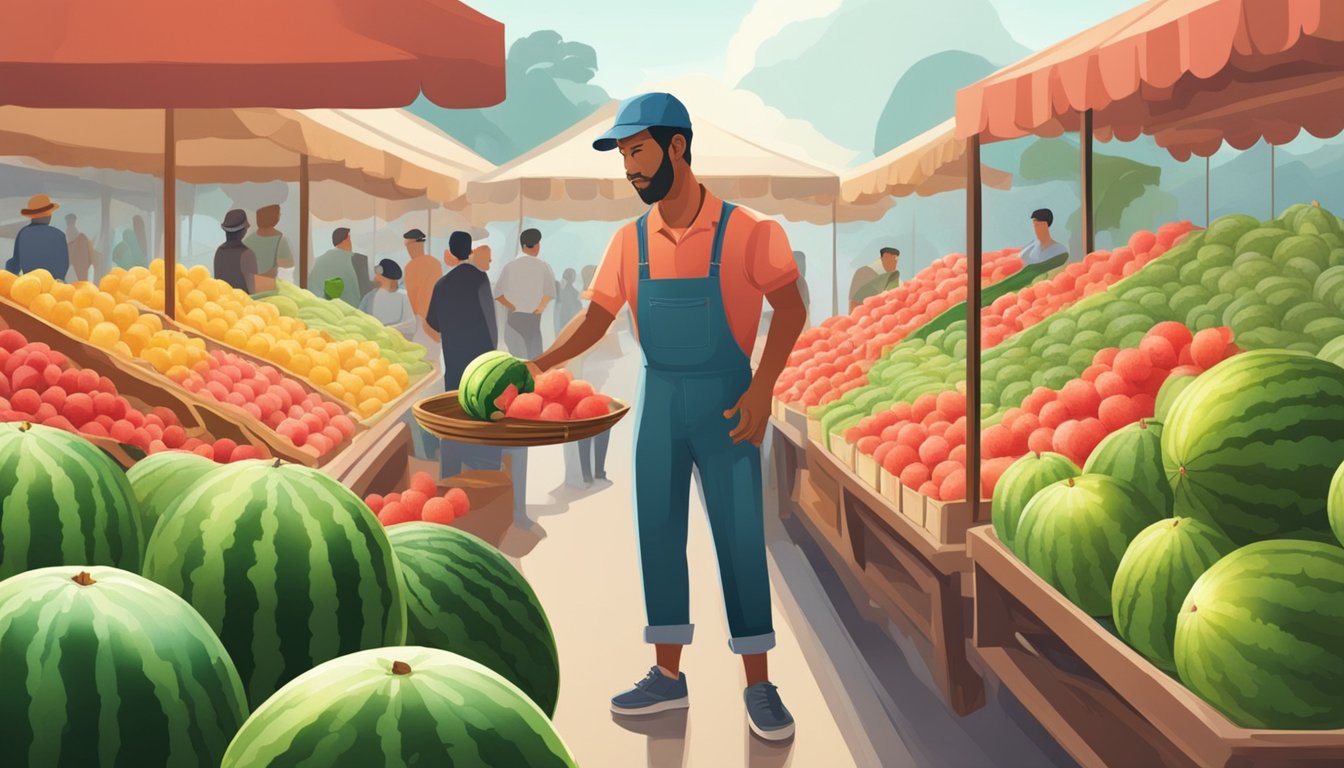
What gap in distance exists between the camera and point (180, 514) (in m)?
1.24

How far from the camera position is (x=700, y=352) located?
3.82 meters

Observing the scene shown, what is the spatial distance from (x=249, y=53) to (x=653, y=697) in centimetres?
241

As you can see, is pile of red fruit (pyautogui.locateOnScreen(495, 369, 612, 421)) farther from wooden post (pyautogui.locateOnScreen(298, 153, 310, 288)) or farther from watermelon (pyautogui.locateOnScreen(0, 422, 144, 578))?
wooden post (pyautogui.locateOnScreen(298, 153, 310, 288))

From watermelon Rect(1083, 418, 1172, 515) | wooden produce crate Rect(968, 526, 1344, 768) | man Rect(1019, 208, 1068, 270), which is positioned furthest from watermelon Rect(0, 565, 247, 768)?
man Rect(1019, 208, 1068, 270)

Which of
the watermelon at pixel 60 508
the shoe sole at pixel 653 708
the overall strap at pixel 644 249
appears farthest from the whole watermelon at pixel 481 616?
the shoe sole at pixel 653 708

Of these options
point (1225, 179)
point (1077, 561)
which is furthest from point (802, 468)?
point (1225, 179)

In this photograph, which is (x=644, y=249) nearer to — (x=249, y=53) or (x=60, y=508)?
(x=249, y=53)

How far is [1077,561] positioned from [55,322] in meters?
3.94

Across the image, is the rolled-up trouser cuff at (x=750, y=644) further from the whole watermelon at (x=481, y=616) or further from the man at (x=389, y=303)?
the man at (x=389, y=303)

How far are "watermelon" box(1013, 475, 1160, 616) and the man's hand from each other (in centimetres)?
87

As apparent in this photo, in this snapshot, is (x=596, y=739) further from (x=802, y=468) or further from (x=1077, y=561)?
(x=802, y=468)

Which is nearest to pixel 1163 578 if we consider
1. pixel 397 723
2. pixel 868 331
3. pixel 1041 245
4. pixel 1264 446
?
pixel 1264 446

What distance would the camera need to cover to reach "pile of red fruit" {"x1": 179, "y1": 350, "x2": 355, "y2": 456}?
5047mm

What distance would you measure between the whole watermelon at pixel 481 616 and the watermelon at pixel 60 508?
305mm
